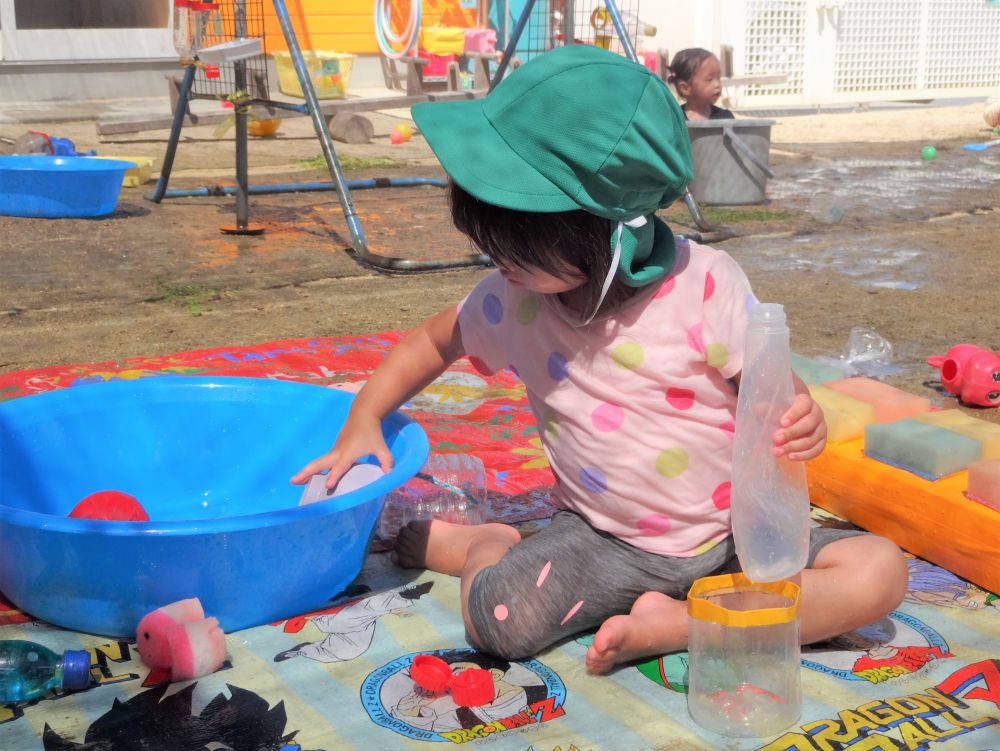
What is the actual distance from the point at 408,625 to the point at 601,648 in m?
0.37

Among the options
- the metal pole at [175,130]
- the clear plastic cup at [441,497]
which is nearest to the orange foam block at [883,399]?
the clear plastic cup at [441,497]

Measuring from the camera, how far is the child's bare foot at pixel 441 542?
2.07 m

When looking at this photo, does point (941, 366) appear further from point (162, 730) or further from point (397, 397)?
point (162, 730)

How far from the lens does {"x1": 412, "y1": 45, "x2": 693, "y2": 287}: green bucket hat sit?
1599 millimetres

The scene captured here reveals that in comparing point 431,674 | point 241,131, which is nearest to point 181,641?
point 431,674

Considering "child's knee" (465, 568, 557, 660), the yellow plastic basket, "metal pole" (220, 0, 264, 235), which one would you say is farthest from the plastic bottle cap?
the yellow plastic basket

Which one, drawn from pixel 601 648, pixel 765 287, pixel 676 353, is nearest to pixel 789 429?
pixel 676 353

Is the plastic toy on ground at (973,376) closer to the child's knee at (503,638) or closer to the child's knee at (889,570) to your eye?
the child's knee at (889,570)

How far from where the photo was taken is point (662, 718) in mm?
1643

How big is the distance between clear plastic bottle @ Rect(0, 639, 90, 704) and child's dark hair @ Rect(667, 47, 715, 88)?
201 inches

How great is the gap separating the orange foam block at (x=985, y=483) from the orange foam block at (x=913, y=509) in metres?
0.01

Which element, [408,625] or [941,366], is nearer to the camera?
[408,625]

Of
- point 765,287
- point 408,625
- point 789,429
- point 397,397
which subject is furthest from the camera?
point 765,287

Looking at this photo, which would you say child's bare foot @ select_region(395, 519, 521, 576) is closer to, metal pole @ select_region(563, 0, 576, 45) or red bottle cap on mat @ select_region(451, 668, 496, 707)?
red bottle cap on mat @ select_region(451, 668, 496, 707)
